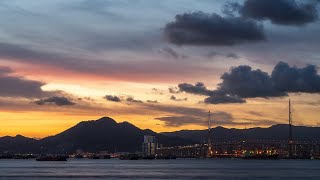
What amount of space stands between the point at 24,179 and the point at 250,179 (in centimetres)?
4025

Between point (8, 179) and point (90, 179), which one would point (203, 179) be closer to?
point (90, 179)

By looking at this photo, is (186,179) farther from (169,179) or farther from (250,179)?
(250,179)

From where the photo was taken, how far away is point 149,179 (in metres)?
108

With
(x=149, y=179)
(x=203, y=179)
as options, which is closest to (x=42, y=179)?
(x=149, y=179)

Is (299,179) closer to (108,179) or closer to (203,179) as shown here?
(203,179)

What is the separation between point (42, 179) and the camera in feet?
363

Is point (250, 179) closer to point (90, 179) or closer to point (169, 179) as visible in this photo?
point (169, 179)

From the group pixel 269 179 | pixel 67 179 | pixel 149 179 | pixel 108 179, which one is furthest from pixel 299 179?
pixel 67 179

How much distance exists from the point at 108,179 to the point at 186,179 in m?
13.9

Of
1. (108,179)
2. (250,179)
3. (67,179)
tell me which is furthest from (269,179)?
(67,179)

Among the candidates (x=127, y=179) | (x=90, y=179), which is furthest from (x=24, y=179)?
(x=127, y=179)

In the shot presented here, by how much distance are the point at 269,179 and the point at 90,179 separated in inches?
1256

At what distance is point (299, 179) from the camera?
110375mm

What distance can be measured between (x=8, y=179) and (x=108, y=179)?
1793cm
